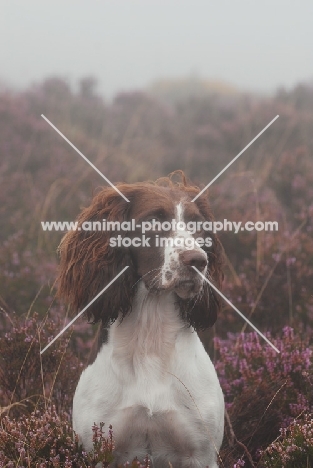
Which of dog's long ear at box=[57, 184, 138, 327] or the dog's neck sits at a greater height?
dog's long ear at box=[57, 184, 138, 327]

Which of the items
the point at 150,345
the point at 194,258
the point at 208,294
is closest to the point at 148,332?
the point at 150,345

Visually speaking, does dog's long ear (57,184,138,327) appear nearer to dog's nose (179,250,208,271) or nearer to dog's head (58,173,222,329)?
dog's head (58,173,222,329)

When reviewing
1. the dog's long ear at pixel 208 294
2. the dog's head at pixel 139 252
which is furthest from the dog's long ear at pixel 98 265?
the dog's long ear at pixel 208 294

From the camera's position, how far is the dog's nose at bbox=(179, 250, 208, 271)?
8.61 ft

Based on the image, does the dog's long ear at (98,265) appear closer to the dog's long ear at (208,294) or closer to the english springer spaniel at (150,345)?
the english springer spaniel at (150,345)

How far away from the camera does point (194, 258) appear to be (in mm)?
2625

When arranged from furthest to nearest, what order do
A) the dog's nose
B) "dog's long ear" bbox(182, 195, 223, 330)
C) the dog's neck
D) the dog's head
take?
"dog's long ear" bbox(182, 195, 223, 330), the dog's neck, the dog's head, the dog's nose

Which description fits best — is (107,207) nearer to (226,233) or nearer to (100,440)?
(100,440)

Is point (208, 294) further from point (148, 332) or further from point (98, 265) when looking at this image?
point (98, 265)

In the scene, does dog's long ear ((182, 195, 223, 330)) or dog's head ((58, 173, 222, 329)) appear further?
dog's long ear ((182, 195, 223, 330))

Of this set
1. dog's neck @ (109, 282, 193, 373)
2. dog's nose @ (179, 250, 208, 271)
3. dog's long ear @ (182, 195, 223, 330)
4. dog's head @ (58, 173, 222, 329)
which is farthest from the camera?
dog's long ear @ (182, 195, 223, 330)

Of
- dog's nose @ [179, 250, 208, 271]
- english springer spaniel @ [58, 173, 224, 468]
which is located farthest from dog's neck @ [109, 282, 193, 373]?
dog's nose @ [179, 250, 208, 271]

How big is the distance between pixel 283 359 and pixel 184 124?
915cm

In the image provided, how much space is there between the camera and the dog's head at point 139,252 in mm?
2811
